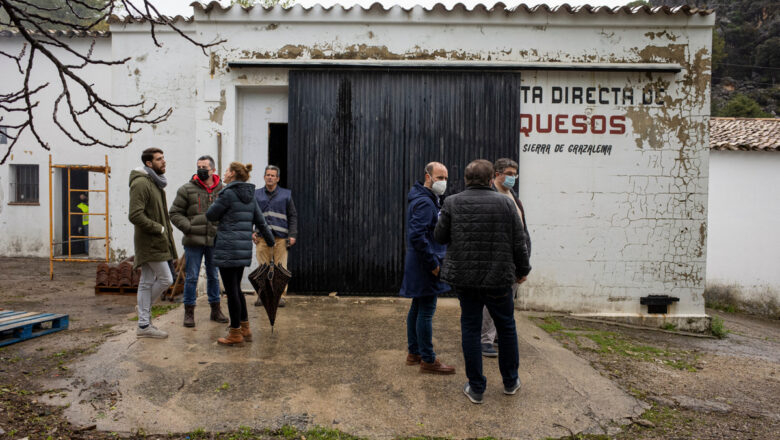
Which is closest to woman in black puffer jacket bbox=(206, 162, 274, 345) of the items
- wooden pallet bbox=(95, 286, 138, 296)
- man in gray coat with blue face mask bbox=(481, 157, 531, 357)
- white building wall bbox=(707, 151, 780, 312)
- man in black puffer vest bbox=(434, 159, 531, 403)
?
man in black puffer vest bbox=(434, 159, 531, 403)

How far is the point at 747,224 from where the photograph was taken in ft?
42.3

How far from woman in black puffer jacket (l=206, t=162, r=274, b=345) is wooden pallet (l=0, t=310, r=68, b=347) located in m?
2.22

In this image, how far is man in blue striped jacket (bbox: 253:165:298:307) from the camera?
6.36 metres

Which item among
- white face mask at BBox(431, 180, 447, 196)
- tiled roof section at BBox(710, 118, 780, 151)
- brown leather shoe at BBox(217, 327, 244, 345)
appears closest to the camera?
white face mask at BBox(431, 180, 447, 196)

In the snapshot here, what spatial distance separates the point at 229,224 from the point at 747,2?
1441 inches

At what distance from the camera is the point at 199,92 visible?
23.8ft

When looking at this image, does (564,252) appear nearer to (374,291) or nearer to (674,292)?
(674,292)

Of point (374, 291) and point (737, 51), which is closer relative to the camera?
point (374, 291)

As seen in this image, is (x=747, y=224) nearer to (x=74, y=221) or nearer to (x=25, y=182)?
(x=74, y=221)

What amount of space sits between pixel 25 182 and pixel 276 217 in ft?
36.6

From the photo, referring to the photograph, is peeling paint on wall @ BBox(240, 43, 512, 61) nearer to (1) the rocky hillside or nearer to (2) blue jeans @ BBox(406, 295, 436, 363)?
(2) blue jeans @ BBox(406, 295, 436, 363)

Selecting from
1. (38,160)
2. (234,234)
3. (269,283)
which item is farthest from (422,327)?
(38,160)

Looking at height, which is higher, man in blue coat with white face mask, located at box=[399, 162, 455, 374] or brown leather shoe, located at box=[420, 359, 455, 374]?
man in blue coat with white face mask, located at box=[399, 162, 455, 374]

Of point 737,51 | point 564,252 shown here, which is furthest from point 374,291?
point 737,51
